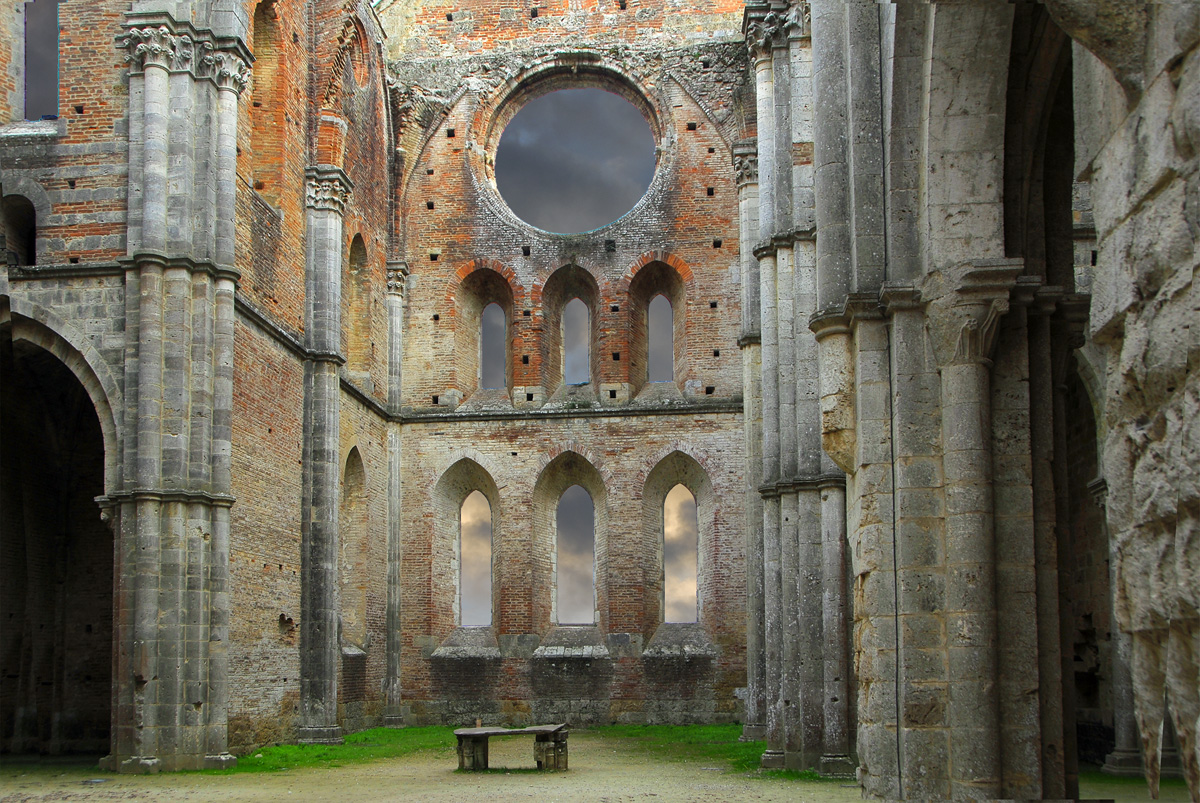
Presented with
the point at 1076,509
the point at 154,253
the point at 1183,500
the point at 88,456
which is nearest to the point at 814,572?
the point at 1076,509

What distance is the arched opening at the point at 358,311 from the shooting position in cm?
2170

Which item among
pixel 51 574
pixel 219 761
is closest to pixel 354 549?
pixel 51 574

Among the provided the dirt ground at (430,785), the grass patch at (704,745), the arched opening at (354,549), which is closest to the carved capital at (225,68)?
the arched opening at (354,549)

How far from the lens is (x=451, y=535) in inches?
912

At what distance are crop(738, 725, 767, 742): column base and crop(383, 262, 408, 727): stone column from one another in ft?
21.6

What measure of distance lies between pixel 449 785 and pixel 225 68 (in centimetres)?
937

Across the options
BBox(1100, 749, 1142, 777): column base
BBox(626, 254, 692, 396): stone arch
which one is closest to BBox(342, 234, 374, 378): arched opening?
BBox(626, 254, 692, 396): stone arch

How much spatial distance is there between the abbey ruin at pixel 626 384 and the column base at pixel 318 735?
0.04 meters

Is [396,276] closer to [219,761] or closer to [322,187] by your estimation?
[322,187]

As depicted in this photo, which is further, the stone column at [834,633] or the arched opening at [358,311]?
the arched opening at [358,311]

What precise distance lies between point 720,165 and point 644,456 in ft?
19.1

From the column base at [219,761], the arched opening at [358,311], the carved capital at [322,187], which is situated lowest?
the column base at [219,761]

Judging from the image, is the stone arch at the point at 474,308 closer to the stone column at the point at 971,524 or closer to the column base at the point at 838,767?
the column base at the point at 838,767

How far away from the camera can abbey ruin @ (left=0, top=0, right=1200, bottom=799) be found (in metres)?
7.41
